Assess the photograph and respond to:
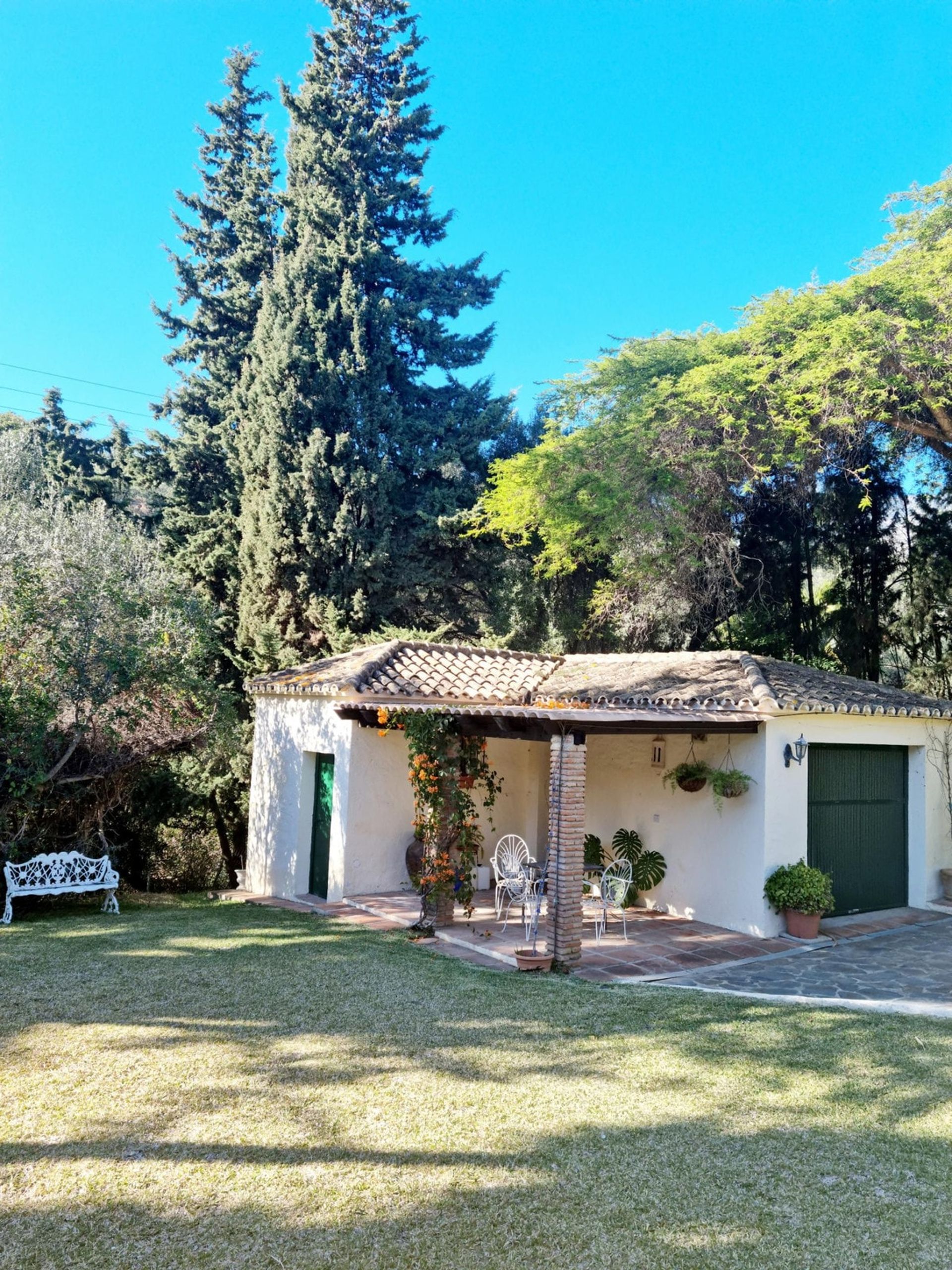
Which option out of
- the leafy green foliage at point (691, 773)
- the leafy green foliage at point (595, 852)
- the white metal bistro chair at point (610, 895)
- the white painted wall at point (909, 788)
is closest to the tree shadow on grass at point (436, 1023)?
the white metal bistro chair at point (610, 895)

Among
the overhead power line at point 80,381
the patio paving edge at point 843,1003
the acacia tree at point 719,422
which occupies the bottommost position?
the patio paving edge at point 843,1003

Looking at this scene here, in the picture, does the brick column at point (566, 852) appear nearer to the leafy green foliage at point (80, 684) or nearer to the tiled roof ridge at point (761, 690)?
the tiled roof ridge at point (761, 690)

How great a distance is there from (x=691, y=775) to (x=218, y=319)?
20792 millimetres

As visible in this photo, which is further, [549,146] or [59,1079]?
[549,146]

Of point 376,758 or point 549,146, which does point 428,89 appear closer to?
point 549,146

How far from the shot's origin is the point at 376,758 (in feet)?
41.2

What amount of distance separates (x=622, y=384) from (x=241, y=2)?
9587 mm

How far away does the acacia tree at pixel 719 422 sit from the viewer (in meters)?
13.4

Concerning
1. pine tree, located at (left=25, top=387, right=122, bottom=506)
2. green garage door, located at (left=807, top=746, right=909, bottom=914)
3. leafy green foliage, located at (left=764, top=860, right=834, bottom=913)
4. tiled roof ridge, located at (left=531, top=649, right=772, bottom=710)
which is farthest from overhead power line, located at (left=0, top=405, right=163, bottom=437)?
leafy green foliage, located at (left=764, top=860, right=834, bottom=913)

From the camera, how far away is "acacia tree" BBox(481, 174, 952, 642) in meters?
13.4

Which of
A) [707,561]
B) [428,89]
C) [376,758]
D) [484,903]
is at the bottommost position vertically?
[484,903]

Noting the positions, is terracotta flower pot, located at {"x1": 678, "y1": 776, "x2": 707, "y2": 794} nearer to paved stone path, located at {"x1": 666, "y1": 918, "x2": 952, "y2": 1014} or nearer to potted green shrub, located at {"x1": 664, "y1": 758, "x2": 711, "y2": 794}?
potted green shrub, located at {"x1": 664, "y1": 758, "x2": 711, "y2": 794}

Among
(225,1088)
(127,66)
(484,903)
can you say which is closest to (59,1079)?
(225,1088)

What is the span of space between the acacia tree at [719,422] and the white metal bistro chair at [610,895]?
24.4 ft
